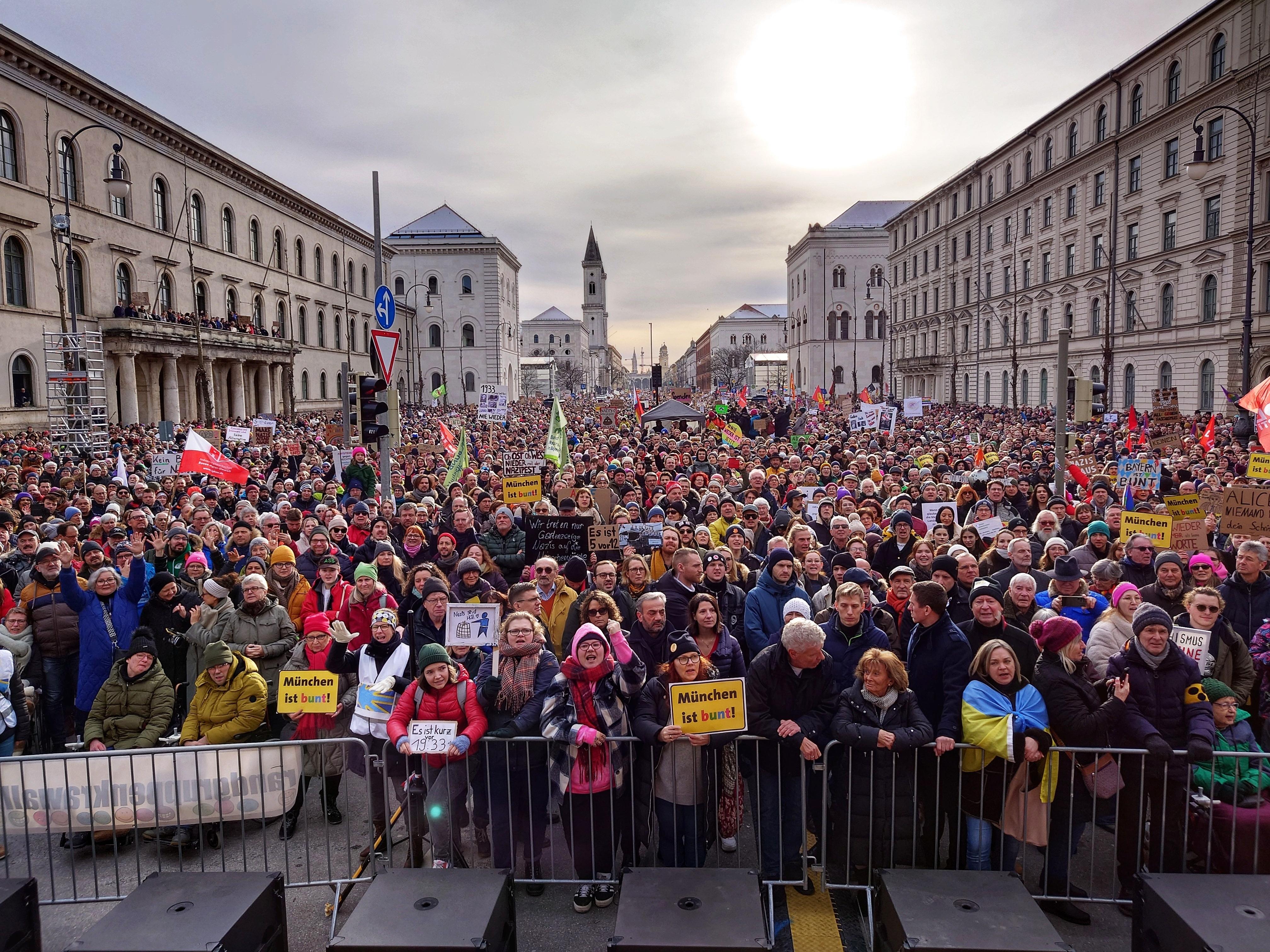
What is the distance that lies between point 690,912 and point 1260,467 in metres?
11.6

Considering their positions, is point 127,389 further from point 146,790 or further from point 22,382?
point 146,790

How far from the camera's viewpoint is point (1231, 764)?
16.2ft

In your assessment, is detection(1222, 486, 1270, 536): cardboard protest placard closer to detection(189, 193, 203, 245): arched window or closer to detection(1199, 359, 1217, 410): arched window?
detection(1199, 359, 1217, 410): arched window

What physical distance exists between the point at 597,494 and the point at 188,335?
33.3 m

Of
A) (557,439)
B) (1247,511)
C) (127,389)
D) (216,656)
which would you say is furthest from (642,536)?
(127,389)

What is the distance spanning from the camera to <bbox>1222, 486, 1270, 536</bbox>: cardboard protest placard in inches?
349

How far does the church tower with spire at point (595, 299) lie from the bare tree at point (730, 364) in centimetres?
2388

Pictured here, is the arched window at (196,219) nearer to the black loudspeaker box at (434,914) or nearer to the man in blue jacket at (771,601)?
the man in blue jacket at (771,601)

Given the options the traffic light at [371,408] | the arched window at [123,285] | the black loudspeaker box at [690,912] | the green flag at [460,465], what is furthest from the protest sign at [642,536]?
the arched window at [123,285]

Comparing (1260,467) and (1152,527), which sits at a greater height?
(1260,467)

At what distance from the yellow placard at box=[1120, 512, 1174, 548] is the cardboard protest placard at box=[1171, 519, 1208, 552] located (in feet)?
0.16

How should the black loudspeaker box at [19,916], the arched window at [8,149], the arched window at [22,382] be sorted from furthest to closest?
the arched window at [22,382]
the arched window at [8,149]
the black loudspeaker box at [19,916]

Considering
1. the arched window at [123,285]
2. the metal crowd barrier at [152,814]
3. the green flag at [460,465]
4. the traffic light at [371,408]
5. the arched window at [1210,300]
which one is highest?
the arched window at [123,285]

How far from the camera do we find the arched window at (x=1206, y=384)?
3694 cm
